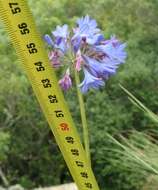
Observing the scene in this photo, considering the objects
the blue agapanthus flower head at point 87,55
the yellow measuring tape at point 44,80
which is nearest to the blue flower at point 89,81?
the blue agapanthus flower head at point 87,55

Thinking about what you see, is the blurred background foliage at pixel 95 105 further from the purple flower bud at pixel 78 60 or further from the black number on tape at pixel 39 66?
the black number on tape at pixel 39 66

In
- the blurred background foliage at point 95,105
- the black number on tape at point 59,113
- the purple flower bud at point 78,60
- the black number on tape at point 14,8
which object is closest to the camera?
A: the black number on tape at point 14,8

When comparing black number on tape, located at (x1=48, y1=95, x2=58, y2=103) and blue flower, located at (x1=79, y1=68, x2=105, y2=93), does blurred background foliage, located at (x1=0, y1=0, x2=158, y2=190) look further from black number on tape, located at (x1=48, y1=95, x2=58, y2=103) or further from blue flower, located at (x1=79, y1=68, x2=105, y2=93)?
black number on tape, located at (x1=48, y1=95, x2=58, y2=103)

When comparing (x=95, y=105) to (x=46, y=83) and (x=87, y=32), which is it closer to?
(x=87, y=32)

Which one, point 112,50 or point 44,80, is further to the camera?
point 112,50

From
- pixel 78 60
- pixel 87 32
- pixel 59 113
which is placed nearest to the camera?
pixel 59 113

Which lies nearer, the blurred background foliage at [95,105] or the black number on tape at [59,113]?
the black number on tape at [59,113]

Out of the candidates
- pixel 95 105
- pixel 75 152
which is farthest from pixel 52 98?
pixel 95 105
